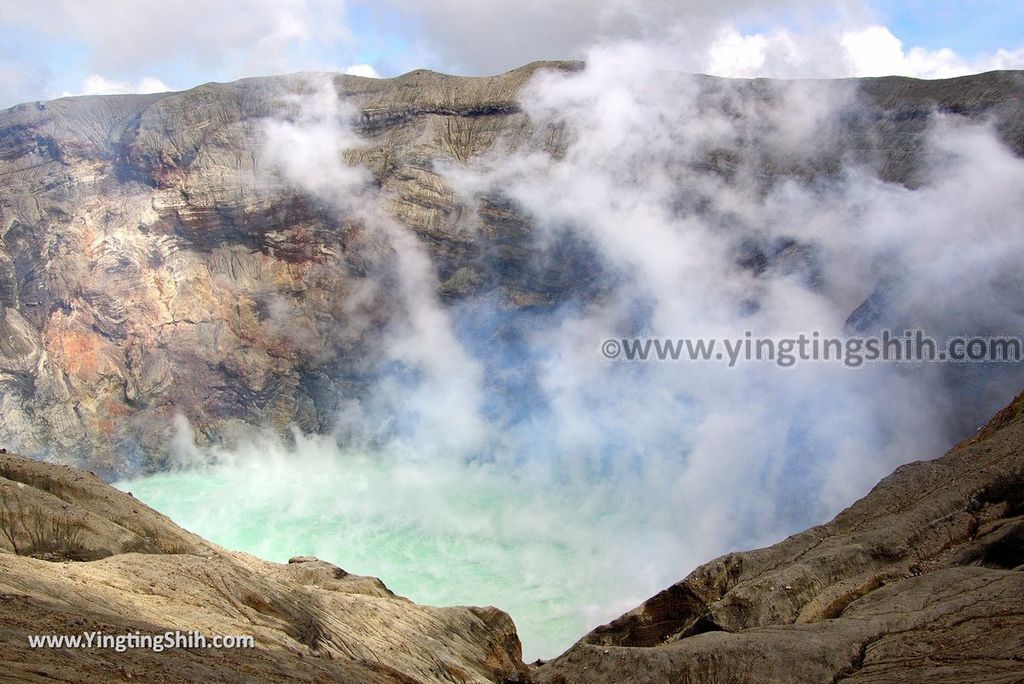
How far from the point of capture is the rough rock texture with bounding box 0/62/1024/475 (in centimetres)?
7244

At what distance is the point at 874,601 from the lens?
25.5 m

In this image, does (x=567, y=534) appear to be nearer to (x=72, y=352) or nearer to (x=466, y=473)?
(x=466, y=473)

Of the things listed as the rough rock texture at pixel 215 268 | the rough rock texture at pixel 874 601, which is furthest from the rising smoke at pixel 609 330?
the rough rock texture at pixel 874 601

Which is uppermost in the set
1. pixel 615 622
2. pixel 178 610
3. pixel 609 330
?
pixel 609 330

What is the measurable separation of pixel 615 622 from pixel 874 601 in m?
8.86

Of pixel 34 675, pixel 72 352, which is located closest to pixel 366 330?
pixel 72 352

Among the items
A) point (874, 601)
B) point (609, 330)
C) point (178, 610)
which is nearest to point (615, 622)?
point (874, 601)

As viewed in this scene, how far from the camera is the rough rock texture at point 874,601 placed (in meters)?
21.0

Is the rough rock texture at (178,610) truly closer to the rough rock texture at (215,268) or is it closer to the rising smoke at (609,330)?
the rising smoke at (609,330)

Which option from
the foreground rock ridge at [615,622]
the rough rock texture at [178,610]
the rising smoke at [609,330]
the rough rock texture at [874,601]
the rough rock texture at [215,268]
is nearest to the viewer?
the rough rock texture at [178,610]

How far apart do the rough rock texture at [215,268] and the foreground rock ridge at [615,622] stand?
37.8m

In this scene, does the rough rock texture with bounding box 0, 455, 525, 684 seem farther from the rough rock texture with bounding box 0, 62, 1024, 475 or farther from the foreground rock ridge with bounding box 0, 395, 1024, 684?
the rough rock texture with bounding box 0, 62, 1024, 475

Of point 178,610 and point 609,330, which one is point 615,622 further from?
point 609,330

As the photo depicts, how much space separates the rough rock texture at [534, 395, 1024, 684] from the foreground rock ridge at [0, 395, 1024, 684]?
0.05 metres
